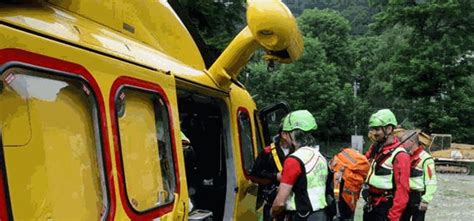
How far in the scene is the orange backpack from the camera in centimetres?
529

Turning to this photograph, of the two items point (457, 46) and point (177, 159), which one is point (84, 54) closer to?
point (177, 159)

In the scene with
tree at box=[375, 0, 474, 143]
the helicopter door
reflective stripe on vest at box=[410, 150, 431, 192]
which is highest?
tree at box=[375, 0, 474, 143]

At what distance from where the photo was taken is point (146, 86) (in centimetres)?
305

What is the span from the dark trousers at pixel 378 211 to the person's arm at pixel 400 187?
201mm

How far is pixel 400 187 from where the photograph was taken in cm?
511

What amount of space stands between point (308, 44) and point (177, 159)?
1636 inches

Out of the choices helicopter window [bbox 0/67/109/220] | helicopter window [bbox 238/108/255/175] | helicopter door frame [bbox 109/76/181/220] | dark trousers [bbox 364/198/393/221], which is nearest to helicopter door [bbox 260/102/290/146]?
helicopter window [bbox 238/108/255/175]

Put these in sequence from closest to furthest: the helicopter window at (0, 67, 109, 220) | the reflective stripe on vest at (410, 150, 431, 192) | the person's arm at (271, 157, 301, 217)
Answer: the helicopter window at (0, 67, 109, 220) → the person's arm at (271, 157, 301, 217) → the reflective stripe on vest at (410, 150, 431, 192)

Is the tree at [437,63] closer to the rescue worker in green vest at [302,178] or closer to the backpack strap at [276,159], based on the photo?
the backpack strap at [276,159]

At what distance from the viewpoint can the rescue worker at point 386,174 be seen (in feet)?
16.8

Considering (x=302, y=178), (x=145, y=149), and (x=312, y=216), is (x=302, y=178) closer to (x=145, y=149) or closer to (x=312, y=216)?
(x=312, y=216)

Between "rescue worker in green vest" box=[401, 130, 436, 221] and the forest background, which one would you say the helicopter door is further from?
"rescue worker in green vest" box=[401, 130, 436, 221]

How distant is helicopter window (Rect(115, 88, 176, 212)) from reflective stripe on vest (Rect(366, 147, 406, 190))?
2.70 meters

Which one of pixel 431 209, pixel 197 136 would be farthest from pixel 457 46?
pixel 197 136
